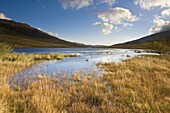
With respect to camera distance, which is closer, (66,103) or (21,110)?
(21,110)

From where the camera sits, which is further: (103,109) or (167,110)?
(103,109)

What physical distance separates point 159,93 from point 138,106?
9.83 feet

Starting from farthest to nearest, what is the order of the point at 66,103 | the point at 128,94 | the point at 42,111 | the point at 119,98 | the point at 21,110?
1. the point at 128,94
2. the point at 119,98
3. the point at 66,103
4. the point at 21,110
5. the point at 42,111

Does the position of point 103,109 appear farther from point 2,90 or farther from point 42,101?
point 2,90

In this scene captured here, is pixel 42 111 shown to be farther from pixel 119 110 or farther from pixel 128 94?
pixel 128 94

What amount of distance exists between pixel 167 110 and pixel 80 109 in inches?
143

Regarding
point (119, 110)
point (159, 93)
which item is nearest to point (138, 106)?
point (119, 110)

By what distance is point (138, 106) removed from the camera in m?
8.16

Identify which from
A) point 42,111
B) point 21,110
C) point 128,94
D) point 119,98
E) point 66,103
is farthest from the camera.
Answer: point 128,94

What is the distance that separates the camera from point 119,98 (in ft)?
32.2

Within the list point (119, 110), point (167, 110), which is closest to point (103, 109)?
point (119, 110)

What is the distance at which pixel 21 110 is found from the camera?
26.4ft

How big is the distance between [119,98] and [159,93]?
8.07 feet

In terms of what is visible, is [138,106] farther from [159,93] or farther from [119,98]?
[159,93]
